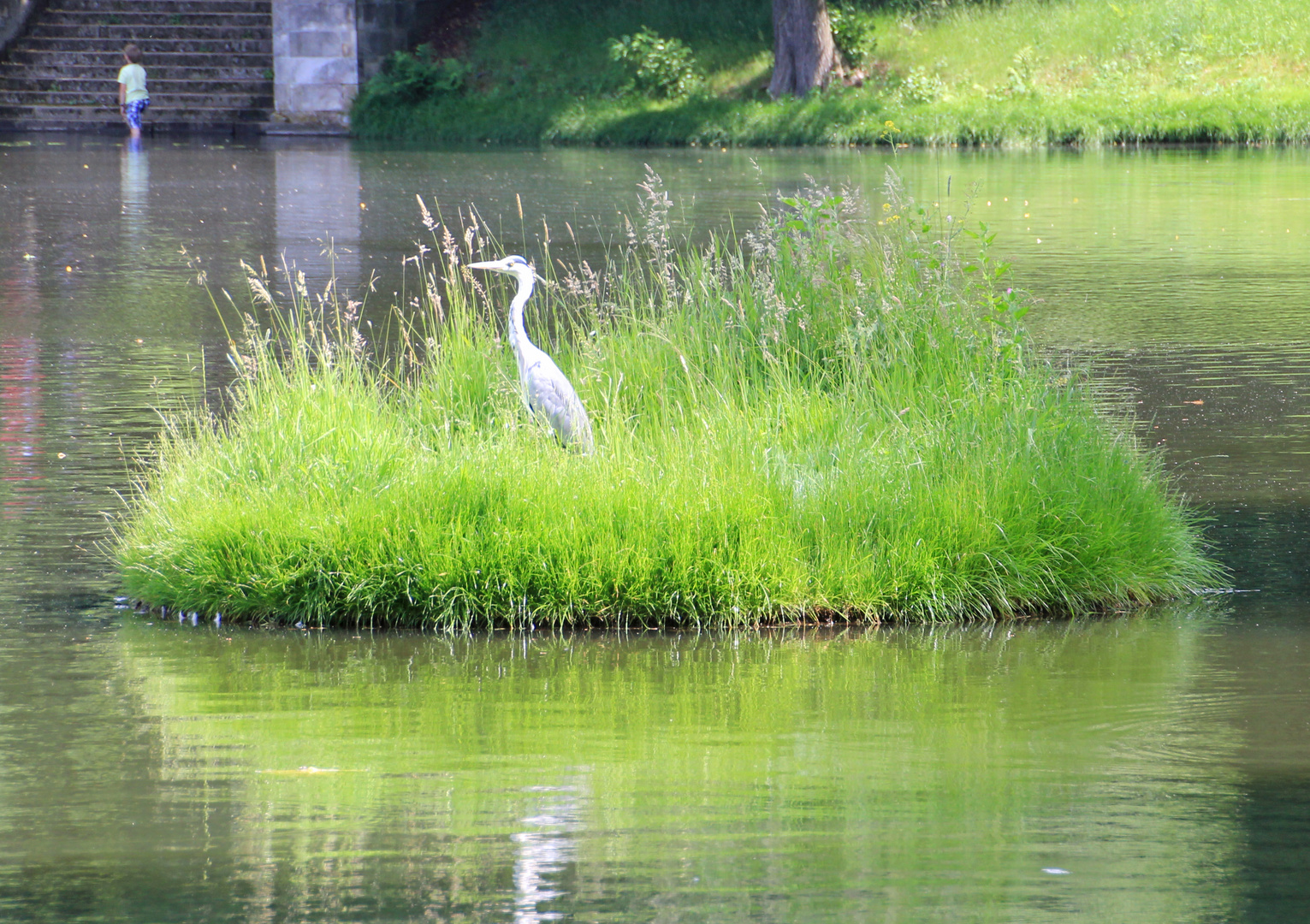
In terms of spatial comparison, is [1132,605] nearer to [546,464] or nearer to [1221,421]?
[546,464]

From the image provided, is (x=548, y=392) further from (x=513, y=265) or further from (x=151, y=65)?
(x=151, y=65)

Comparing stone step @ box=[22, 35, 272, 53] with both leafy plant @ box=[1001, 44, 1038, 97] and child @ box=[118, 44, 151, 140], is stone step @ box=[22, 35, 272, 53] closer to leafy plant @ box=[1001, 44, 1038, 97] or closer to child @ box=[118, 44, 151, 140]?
child @ box=[118, 44, 151, 140]

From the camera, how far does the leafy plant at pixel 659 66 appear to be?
37.6 meters

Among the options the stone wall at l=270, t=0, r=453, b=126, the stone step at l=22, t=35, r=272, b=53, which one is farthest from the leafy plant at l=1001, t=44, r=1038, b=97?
the stone step at l=22, t=35, r=272, b=53

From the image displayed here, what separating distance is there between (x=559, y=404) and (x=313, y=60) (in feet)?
113

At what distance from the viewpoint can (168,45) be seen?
132 ft

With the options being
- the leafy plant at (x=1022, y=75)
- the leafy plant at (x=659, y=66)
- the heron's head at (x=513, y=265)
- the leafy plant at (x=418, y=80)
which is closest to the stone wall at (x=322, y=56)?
the leafy plant at (x=418, y=80)

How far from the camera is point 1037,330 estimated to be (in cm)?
1287

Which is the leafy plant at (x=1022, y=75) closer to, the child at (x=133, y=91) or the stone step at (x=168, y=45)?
A: the stone step at (x=168, y=45)

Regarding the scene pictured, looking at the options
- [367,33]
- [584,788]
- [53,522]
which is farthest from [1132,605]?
[367,33]

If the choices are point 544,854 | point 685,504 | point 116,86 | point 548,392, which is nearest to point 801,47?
point 116,86

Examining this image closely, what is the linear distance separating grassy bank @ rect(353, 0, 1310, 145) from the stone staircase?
10.0 ft

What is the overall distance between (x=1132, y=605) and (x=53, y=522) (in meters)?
4.59

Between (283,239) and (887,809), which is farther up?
(283,239)
